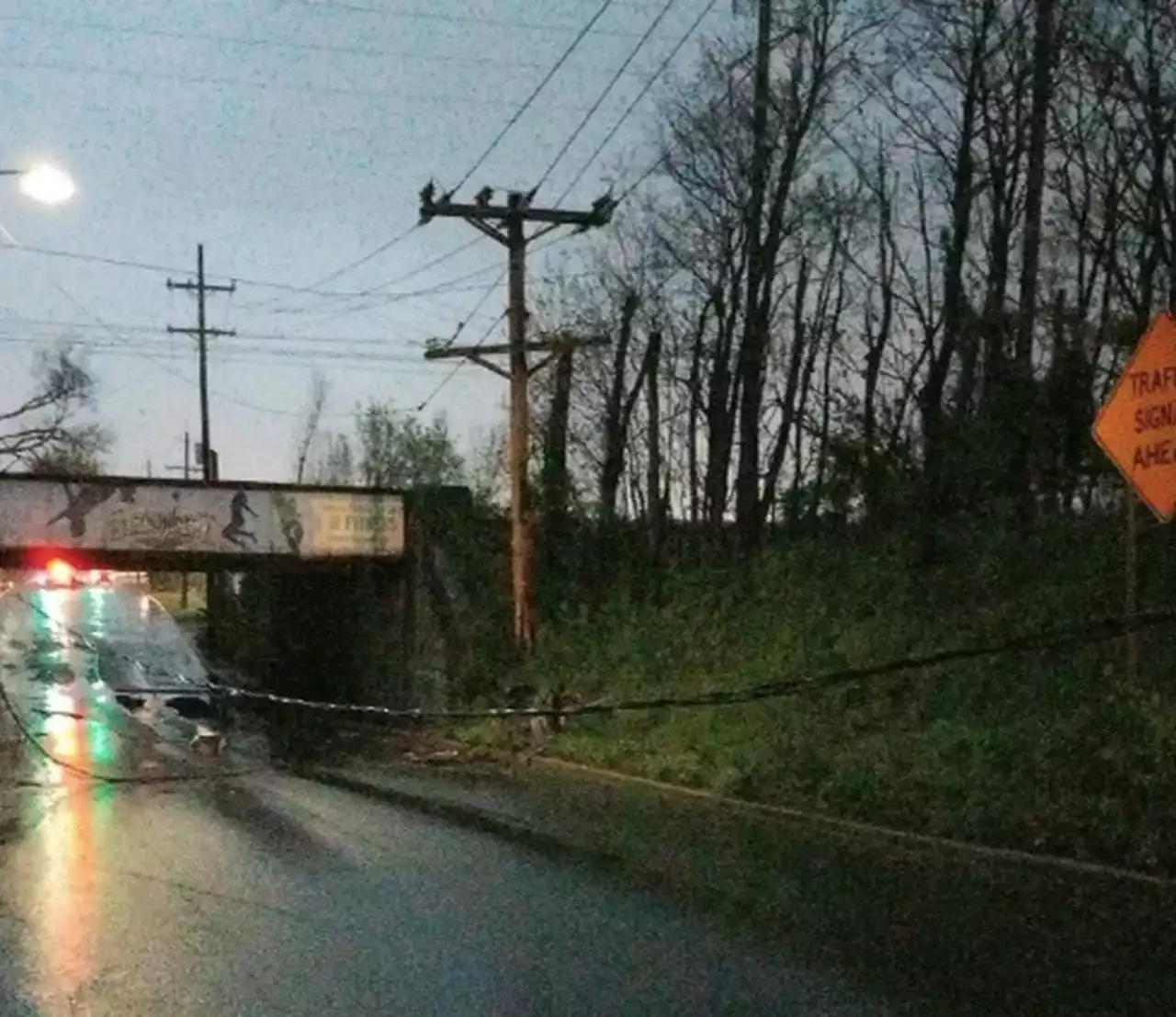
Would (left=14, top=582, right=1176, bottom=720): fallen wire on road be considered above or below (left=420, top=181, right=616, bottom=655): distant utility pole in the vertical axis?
below

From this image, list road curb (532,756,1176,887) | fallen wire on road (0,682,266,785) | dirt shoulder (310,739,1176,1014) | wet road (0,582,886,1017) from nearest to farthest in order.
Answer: wet road (0,582,886,1017), dirt shoulder (310,739,1176,1014), road curb (532,756,1176,887), fallen wire on road (0,682,266,785)

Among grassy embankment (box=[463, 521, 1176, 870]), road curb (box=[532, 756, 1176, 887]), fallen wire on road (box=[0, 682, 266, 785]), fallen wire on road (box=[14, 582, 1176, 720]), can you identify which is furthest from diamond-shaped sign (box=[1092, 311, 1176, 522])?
fallen wire on road (box=[0, 682, 266, 785])

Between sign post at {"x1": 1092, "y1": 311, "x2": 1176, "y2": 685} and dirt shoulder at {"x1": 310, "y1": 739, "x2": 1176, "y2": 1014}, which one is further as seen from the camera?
sign post at {"x1": 1092, "y1": 311, "x2": 1176, "y2": 685}

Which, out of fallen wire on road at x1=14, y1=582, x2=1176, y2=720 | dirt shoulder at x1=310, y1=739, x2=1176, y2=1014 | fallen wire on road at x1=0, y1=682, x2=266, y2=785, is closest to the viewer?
dirt shoulder at x1=310, y1=739, x2=1176, y2=1014

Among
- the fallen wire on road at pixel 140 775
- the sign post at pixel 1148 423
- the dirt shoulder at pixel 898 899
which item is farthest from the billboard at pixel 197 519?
the sign post at pixel 1148 423

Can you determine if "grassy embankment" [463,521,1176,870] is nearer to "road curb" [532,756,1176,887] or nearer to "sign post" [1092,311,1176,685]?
"road curb" [532,756,1176,887]

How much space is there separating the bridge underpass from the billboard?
0.02 meters

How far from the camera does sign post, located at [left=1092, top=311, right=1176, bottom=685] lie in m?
12.5

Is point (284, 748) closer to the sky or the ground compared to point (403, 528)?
closer to the ground

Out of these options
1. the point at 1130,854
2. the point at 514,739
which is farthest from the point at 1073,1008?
the point at 514,739

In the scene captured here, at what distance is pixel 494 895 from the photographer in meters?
11.1

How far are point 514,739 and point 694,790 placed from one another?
6.72 metres

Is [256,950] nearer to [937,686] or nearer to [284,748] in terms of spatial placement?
[937,686]

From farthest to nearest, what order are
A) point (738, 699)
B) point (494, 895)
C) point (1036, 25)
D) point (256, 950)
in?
point (1036, 25) < point (738, 699) < point (494, 895) < point (256, 950)
